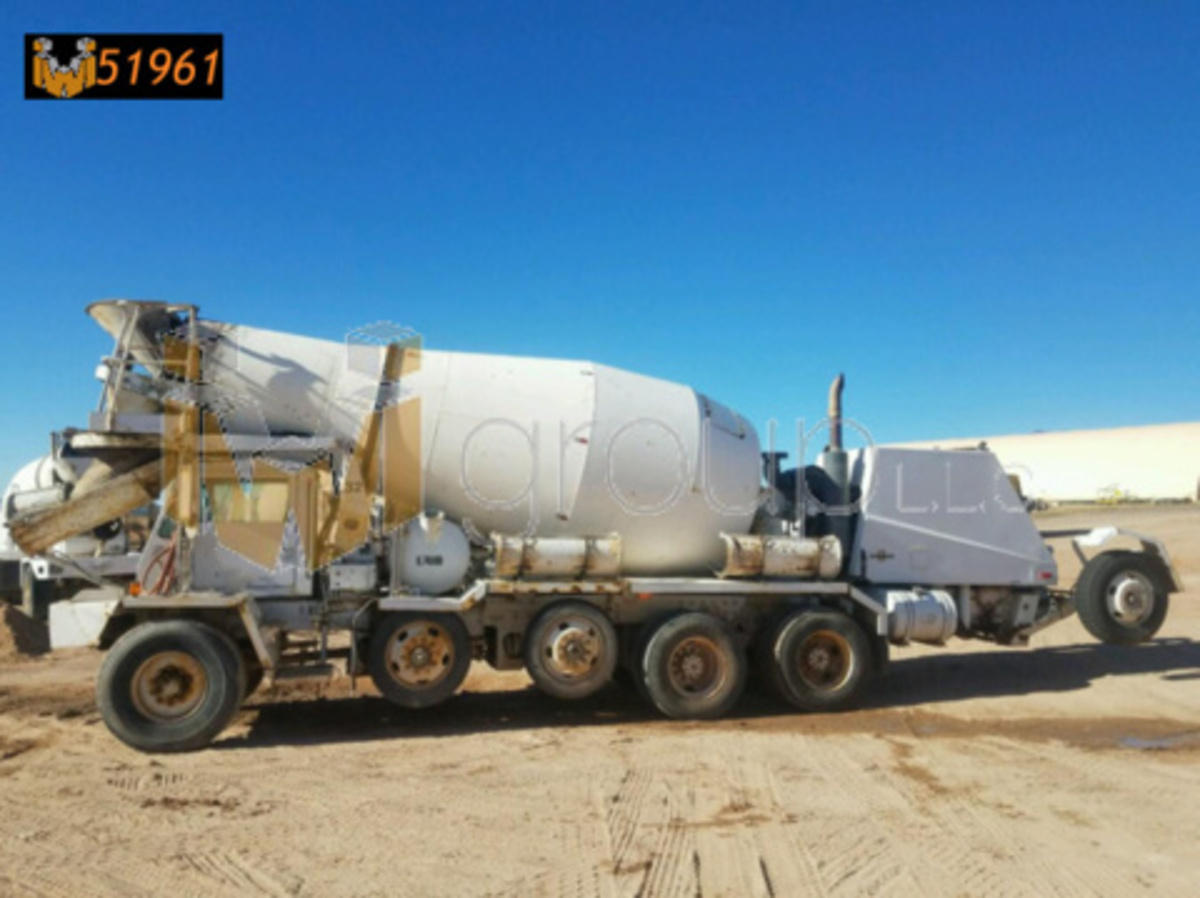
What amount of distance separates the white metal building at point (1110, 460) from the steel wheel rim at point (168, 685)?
6114 centimetres

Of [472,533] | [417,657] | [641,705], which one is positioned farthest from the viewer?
[641,705]

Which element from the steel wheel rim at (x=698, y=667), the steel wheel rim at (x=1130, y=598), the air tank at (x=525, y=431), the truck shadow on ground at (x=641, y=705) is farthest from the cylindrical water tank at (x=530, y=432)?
the steel wheel rim at (x=1130, y=598)

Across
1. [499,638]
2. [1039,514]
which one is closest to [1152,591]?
[499,638]

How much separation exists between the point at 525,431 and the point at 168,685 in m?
4.12

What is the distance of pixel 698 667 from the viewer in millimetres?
9898

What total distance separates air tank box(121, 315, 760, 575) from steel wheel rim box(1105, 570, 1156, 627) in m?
5.15

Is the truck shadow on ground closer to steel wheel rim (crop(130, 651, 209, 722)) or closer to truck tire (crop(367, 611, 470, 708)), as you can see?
truck tire (crop(367, 611, 470, 708))

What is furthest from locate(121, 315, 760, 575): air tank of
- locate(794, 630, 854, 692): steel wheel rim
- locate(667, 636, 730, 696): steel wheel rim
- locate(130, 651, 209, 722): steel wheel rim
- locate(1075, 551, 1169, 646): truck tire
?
locate(1075, 551, 1169, 646): truck tire

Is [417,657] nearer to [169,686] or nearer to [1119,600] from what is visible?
[169,686]

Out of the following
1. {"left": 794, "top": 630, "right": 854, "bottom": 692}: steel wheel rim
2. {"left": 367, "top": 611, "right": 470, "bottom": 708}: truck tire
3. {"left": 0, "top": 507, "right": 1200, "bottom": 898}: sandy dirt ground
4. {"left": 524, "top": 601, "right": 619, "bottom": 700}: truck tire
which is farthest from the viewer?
{"left": 794, "top": 630, "right": 854, "bottom": 692}: steel wheel rim

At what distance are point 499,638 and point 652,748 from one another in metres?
2.01

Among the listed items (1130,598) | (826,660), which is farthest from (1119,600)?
(826,660)

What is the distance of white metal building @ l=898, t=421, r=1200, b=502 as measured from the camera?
67.1m

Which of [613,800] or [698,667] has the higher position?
[698,667]
